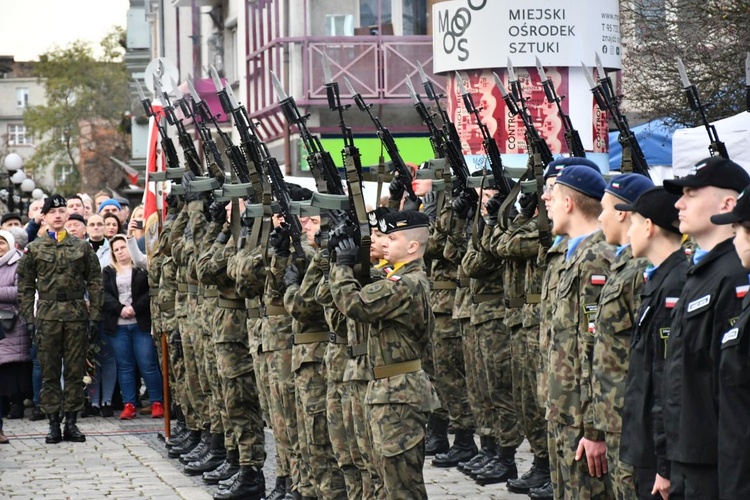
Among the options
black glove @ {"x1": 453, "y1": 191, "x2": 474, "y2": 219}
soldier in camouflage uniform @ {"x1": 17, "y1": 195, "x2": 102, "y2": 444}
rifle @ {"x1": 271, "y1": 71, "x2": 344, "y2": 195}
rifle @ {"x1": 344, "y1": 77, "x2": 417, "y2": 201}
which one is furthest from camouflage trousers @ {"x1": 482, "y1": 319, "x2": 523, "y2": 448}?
soldier in camouflage uniform @ {"x1": 17, "y1": 195, "x2": 102, "y2": 444}

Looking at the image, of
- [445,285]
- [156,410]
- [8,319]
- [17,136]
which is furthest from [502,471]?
[17,136]

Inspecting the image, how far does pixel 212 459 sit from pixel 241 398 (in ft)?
3.85

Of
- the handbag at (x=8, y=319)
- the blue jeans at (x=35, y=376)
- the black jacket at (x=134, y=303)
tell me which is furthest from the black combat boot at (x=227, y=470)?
the blue jeans at (x=35, y=376)

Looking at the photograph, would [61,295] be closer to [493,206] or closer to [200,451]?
[200,451]

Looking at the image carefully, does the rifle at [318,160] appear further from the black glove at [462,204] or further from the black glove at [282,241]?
the black glove at [462,204]

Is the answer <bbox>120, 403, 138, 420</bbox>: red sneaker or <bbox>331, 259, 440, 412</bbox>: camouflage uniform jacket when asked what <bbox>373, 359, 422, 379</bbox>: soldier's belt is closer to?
<bbox>331, 259, 440, 412</bbox>: camouflage uniform jacket

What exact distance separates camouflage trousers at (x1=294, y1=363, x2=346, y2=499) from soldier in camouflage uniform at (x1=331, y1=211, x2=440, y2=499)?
3.62 feet

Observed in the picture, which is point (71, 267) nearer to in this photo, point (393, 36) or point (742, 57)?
point (742, 57)

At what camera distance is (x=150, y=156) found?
13422 millimetres

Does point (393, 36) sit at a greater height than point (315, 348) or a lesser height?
greater

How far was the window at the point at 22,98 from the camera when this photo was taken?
118 m

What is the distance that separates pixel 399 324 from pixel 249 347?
8.09 feet

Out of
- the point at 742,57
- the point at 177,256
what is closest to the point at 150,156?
the point at 177,256

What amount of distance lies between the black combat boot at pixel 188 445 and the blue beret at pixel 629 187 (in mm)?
6141
